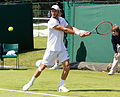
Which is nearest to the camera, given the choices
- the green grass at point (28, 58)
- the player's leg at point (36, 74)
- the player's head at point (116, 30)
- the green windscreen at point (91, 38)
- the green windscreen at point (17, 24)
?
the player's leg at point (36, 74)

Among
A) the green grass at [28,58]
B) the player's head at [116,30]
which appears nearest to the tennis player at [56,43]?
the player's head at [116,30]

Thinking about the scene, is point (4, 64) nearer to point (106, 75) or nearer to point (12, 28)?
point (12, 28)

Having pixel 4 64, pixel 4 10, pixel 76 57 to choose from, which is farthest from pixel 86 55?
pixel 4 10

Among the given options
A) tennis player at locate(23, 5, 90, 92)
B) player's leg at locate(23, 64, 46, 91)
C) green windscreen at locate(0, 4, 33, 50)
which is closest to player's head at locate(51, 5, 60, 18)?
tennis player at locate(23, 5, 90, 92)

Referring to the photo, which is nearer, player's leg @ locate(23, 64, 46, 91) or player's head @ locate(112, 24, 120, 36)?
player's leg @ locate(23, 64, 46, 91)

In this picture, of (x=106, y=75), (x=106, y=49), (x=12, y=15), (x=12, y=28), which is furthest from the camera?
(x=12, y=15)

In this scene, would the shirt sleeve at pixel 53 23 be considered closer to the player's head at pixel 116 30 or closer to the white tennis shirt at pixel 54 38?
the white tennis shirt at pixel 54 38

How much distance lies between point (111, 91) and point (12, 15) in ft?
32.8

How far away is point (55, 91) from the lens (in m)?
7.88

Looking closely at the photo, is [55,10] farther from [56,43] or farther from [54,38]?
[56,43]

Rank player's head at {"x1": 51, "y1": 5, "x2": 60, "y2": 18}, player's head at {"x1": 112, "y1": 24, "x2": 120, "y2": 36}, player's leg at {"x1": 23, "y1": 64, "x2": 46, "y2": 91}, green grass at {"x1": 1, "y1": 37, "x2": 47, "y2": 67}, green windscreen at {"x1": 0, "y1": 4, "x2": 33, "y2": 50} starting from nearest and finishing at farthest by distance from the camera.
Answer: player's head at {"x1": 51, "y1": 5, "x2": 60, "y2": 18} → player's leg at {"x1": 23, "y1": 64, "x2": 46, "y2": 91} → player's head at {"x1": 112, "y1": 24, "x2": 120, "y2": 36} → green grass at {"x1": 1, "y1": 37, "x2": 47, "y2": 67} → green windscreen at {"x1": 0, "y1": 4, "x2": 33, "y2": 50}

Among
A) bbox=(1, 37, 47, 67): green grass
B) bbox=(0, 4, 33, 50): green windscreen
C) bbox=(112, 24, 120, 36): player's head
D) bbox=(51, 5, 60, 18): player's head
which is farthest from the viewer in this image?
bbox=(0, 4, 33, 50): green windscreen

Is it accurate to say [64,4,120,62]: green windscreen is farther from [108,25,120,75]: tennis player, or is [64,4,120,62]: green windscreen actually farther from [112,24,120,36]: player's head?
[112,24,120,36]: player's head

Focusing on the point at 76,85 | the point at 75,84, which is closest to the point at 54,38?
the point at 76,85
